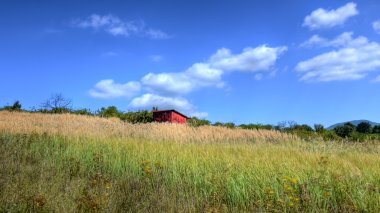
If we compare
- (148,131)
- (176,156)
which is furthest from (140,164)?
(148,131)

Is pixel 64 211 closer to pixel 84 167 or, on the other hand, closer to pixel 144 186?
pixel 144 186

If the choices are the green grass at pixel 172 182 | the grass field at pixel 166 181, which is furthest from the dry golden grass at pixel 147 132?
the green grass at pixel 172 182

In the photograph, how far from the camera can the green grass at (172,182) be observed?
6.16 metres

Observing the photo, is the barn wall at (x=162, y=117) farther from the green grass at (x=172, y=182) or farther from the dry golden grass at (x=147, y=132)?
the green grass at (x=172, y=182)

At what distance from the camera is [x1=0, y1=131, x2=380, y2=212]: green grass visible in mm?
6164

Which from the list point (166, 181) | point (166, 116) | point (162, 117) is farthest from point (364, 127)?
point (166, 181)

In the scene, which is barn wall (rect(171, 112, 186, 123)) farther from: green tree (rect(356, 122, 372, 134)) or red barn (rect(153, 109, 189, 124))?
green tree (rect(356, 122, 372, 134))

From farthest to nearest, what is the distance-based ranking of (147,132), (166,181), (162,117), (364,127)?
(364,127) < (162,117) < (147,132) < (166,181)

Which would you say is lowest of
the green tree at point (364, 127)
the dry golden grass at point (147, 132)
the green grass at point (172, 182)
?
the green grass at point (172, 182)

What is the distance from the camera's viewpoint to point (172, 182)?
26.1 ft

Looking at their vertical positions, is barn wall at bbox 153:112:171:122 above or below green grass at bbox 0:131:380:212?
above

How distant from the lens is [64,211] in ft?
18.4

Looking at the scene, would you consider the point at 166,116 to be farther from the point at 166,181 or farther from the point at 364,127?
the point at 166,181

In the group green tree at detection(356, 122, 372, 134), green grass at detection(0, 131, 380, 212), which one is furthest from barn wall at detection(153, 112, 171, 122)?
green grass at detection(0, 131, 380, 212)
